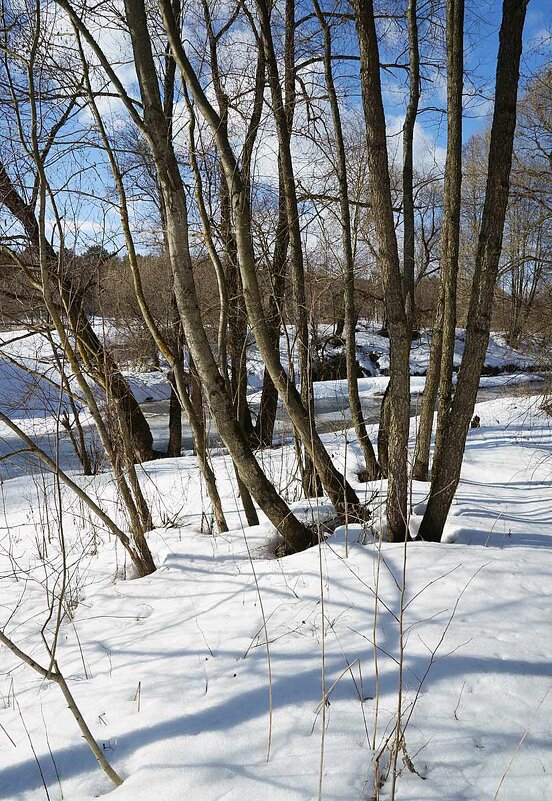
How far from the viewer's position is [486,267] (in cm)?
360

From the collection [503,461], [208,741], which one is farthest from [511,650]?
[503,461]

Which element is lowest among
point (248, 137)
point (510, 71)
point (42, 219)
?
point (42, 219)

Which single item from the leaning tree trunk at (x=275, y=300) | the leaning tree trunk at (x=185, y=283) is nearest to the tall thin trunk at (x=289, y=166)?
the leaning tree trunk at (x=275, y=300)

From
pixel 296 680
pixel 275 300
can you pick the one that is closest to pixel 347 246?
pixel 275 300

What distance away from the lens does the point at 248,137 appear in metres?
5.04

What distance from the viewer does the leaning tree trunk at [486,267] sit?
3350 millimetres

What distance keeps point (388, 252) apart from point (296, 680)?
2.63 metres

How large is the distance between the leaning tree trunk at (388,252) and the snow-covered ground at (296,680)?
48 centimetres

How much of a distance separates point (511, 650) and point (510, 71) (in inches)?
135

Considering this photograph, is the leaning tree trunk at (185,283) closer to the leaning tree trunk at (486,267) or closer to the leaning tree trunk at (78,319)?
the leaning tree trunk at (78,319)

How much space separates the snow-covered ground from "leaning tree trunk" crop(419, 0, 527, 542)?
1.92 feet

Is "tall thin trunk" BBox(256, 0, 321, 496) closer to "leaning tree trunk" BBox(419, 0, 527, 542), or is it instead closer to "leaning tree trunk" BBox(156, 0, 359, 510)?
"leaning tree trunk" BBox(156, 0, 359, 510)

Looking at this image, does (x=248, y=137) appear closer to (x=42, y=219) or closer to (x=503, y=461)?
(x=42, y=219)

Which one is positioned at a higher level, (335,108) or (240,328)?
(335,108)
